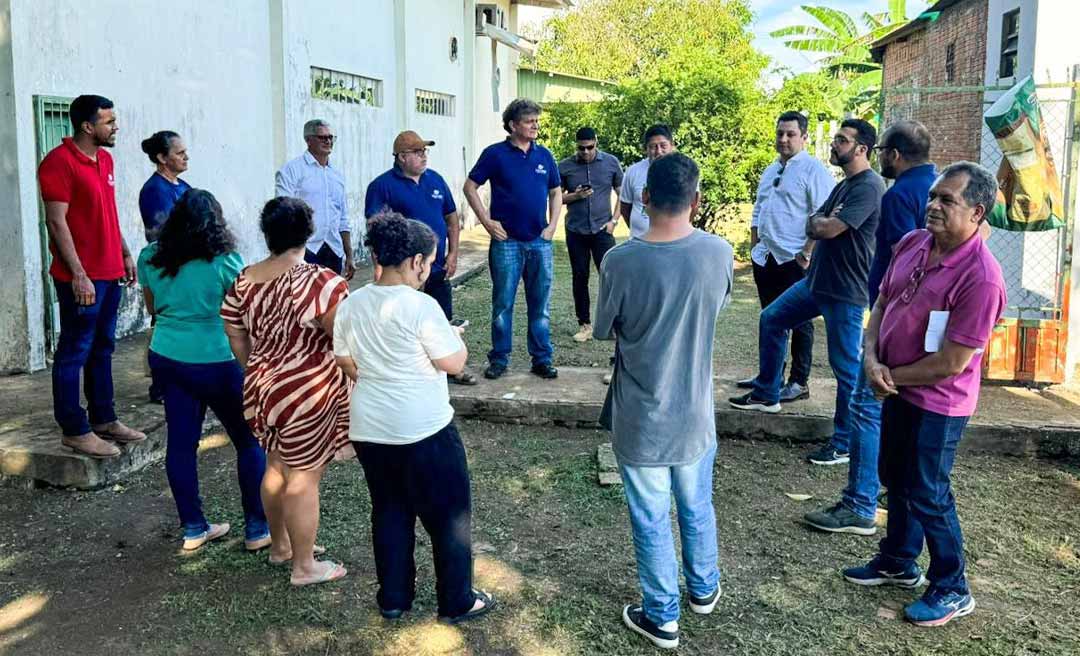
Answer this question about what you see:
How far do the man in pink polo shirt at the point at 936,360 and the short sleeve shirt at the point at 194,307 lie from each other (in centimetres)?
270

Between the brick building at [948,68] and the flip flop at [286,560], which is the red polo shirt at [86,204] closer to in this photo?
the flip flop at [286,560]

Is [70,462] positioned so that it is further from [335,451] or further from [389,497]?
[389,497]

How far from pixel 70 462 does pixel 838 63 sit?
2742 cm

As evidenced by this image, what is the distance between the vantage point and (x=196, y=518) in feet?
14.9

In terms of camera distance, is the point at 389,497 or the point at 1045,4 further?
the point at 1045,4

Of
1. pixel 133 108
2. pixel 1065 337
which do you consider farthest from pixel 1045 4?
pixel 133 108

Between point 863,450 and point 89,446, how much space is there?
3.95m

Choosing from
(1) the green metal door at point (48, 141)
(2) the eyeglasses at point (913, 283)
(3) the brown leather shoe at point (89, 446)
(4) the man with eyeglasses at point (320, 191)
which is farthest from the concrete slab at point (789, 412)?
(1) the green metal door at point (48, 141)

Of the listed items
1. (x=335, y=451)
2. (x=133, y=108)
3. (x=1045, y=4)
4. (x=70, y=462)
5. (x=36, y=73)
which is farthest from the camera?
(x=1045, y=4)

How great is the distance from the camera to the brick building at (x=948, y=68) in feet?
58.5

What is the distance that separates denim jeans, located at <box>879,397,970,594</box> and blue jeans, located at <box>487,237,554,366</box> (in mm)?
3384

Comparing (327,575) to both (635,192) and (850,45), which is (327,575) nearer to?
(635,192)

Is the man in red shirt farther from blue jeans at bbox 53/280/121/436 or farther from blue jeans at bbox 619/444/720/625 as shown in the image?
blue jeans at bbox 619/444/720/625

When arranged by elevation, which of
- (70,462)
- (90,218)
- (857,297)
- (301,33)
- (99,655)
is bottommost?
(99,655)
